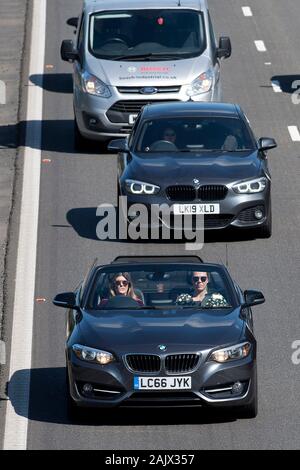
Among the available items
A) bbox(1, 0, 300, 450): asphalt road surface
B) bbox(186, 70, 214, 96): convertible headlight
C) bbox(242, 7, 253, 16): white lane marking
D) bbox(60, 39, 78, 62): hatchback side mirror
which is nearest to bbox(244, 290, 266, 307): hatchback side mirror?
bbox(1, 0, 300, 450): asphalt road surface

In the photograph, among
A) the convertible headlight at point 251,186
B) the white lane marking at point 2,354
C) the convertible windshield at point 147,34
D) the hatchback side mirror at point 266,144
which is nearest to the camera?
the white lane marking at point 2,354

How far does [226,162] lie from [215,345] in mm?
7304

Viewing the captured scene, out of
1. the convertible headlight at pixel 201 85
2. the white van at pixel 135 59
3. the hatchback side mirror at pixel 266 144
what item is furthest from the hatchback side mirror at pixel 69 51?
the hatchback side mirror at pixel 266 144

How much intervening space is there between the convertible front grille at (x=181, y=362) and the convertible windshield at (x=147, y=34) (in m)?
12.3

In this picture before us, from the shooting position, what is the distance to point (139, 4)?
27.0 metres

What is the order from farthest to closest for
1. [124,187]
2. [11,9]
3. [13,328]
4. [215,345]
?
[11,9] < [124,187] < [13,328] < [215,345]

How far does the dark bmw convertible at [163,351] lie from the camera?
14.2 meters

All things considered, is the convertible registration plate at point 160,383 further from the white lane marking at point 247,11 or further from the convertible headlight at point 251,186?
the white lane marking at point 247,11

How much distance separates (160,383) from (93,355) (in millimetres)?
627

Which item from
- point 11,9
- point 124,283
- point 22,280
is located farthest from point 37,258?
point 11,9

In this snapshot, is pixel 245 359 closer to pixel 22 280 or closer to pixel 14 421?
pixel 14 421

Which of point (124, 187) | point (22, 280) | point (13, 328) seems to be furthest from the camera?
point (124, 187)

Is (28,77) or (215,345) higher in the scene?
(215,345)

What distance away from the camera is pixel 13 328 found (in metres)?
17.8
